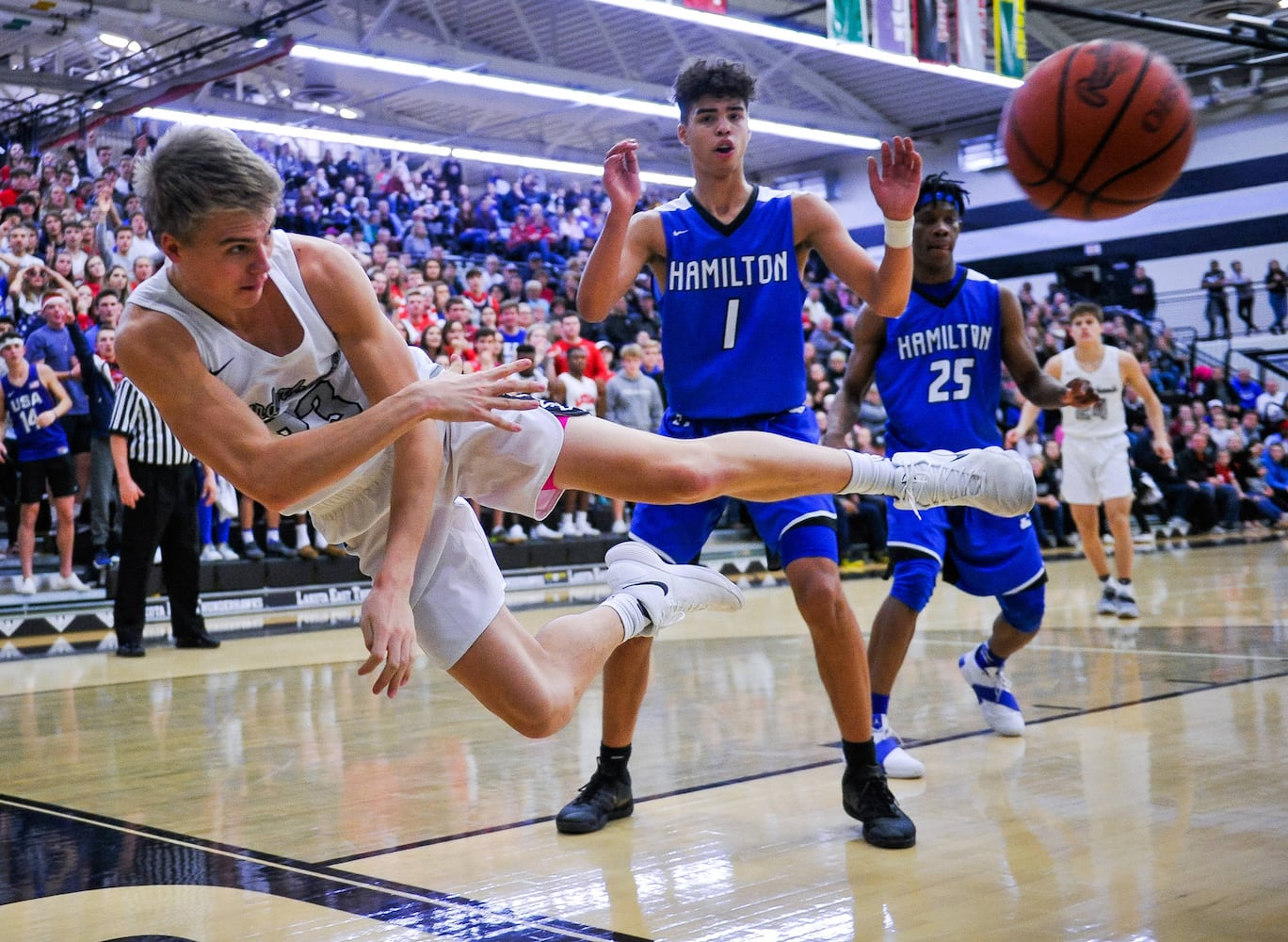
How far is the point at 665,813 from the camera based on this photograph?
11.8 feet

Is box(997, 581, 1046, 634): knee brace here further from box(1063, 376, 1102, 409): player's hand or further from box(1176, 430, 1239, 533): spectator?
box(1176, 430, 1239, 533): spectator

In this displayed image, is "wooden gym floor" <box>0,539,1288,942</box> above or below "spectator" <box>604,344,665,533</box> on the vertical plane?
below

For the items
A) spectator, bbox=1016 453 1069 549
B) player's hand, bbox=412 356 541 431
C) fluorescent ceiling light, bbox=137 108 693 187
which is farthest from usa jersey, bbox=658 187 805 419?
fluorescent ceiling light, bbox=137 108 693 187

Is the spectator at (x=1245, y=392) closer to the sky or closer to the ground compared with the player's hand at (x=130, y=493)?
closer to the sky

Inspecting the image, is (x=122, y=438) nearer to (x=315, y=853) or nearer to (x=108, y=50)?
(x=315, y=853)

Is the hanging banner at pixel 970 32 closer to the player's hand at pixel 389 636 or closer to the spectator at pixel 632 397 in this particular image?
the spectator at pixel 632 397

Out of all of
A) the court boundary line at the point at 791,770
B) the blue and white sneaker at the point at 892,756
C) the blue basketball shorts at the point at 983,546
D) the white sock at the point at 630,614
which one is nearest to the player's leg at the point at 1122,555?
the court boundary line at the point at 791,770

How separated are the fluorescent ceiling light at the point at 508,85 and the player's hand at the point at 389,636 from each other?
45.3 ft

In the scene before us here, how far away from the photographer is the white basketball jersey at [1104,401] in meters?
8.53

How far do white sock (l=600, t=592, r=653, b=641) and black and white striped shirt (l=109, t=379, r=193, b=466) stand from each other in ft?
15.8

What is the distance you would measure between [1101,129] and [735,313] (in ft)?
3.73

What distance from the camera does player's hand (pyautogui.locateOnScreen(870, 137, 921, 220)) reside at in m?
3.38

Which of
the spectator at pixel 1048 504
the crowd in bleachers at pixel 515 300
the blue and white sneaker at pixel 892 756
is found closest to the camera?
the blue and white sneaker at pixel 892 756

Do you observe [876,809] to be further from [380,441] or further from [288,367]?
[288,367]
